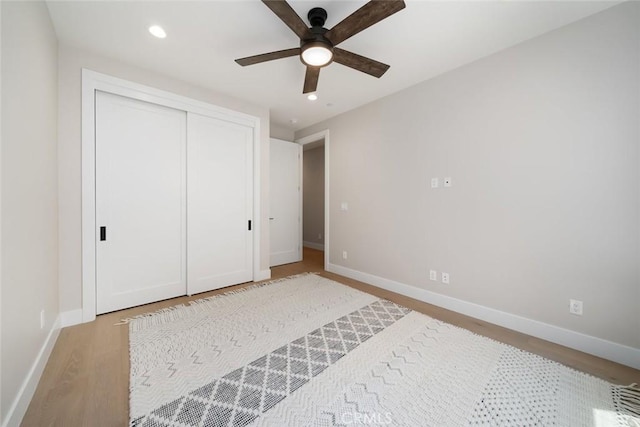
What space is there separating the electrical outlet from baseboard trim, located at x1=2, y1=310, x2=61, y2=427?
11.9ft

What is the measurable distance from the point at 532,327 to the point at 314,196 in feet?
15.9

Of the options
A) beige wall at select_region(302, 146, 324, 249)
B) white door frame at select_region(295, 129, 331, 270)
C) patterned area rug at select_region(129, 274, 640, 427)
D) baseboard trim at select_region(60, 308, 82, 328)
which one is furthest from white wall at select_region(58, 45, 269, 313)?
beige wall at select_region(302, 146, 324, 249)

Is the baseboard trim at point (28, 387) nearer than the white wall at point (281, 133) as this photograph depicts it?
Yes

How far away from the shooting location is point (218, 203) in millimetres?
3307

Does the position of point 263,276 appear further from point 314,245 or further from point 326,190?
point 314,245

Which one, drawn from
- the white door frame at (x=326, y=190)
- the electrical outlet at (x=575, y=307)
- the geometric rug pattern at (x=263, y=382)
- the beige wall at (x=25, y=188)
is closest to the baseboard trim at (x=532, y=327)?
the electrical outlet at (x=575, y=307)

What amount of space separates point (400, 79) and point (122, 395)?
146 inches

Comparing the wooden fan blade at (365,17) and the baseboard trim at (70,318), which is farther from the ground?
the wooden fan blade at (365,17)

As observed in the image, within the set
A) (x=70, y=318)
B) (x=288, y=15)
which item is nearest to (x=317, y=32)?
(x=288, y=15)

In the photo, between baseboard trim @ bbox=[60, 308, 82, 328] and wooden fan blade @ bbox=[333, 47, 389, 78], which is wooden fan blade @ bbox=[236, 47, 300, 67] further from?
baseboard trim @ bbox=[60, 308, 82, 328]

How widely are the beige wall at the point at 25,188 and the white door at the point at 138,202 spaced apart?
0.47 m

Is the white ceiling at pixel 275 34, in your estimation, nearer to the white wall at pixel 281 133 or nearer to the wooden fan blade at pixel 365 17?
the wooden fan blade at pixel 365 17

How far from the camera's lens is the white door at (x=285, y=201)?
14.7ft

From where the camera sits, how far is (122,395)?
58.3 inches
